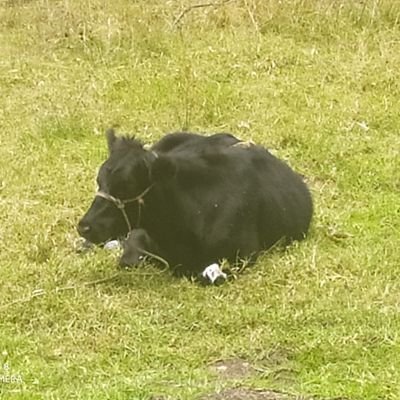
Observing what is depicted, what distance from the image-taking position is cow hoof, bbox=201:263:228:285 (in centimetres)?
624

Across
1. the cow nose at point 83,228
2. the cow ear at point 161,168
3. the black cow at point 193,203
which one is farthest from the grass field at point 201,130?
the cow ear at point 161,168

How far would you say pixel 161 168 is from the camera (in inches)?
245

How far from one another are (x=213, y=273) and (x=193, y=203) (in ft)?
1.31

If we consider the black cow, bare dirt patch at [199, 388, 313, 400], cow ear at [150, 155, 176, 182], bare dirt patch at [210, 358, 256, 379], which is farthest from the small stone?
bare dirt patch at [199, 388, 313, 400]

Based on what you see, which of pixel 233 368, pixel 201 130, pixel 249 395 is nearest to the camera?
pixel 249 395

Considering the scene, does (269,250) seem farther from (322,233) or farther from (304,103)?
(304,103)

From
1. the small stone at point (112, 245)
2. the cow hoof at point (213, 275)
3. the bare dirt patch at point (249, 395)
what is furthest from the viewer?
the small stone at point (112, 245)

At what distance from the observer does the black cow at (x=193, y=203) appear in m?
6.17

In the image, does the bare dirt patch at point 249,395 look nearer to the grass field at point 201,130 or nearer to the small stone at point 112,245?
the grass field at point 201,130

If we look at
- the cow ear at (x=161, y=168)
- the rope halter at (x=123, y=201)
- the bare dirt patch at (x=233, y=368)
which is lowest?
the bare dirt patch at (x=233, y=368)

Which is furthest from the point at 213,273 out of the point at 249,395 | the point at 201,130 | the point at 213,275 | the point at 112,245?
the point at 201,130

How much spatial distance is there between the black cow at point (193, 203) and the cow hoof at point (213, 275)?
77 mm

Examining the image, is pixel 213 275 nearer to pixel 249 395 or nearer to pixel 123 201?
pixel 123 201

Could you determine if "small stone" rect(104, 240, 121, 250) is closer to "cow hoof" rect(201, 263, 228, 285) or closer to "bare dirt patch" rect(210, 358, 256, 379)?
"cow hoof" rect(201, 263, 228, 285)
